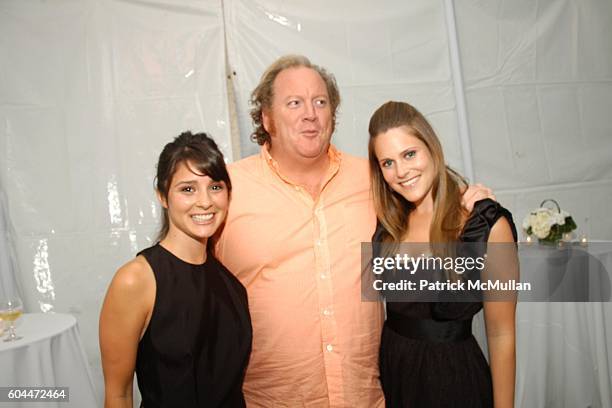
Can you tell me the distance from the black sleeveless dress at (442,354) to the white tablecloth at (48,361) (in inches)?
63.3

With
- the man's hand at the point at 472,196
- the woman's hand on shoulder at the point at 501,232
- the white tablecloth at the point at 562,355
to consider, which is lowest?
the white tablecloth at the point at 562,355

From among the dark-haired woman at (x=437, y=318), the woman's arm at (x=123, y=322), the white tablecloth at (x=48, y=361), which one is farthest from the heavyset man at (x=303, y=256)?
the white tablecloth at (x=48, y=361)

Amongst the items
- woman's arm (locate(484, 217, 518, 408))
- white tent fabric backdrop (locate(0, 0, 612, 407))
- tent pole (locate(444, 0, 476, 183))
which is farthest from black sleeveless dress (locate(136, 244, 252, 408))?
tent pole (locate(444, 0, 476, 183))

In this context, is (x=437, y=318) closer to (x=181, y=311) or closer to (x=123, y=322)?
(x=181, y=311)

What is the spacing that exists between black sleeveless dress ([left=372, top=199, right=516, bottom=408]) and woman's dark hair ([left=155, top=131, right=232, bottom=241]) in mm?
852

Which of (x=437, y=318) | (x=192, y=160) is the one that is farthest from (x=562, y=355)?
(x=192, y=160)

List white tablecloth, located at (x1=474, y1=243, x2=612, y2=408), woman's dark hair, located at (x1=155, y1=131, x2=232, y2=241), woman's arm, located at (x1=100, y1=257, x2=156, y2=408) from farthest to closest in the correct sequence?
1. white tablecloth, located at (x1=474, y1=243, x2=612, y2=408)
2. woman's dark hair, located at (x1=155, y1=131, x2=232, y2=241)
3. woman's arm, located at (x1=100, y1=257, x2=156, y2=408)

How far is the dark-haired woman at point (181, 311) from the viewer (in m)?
1.42

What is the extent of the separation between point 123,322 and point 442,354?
112 centimetres

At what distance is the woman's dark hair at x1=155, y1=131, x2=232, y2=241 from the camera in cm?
155

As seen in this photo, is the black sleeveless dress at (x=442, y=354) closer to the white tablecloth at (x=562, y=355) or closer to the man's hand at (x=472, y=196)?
the man's hand at (x=472, y=196)

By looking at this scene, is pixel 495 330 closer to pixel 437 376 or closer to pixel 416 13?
pixel 437 376

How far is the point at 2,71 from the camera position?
3137 mm

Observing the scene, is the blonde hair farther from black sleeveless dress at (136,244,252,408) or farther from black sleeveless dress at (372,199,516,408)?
black sleeveless dress at (136,244,252,408)
